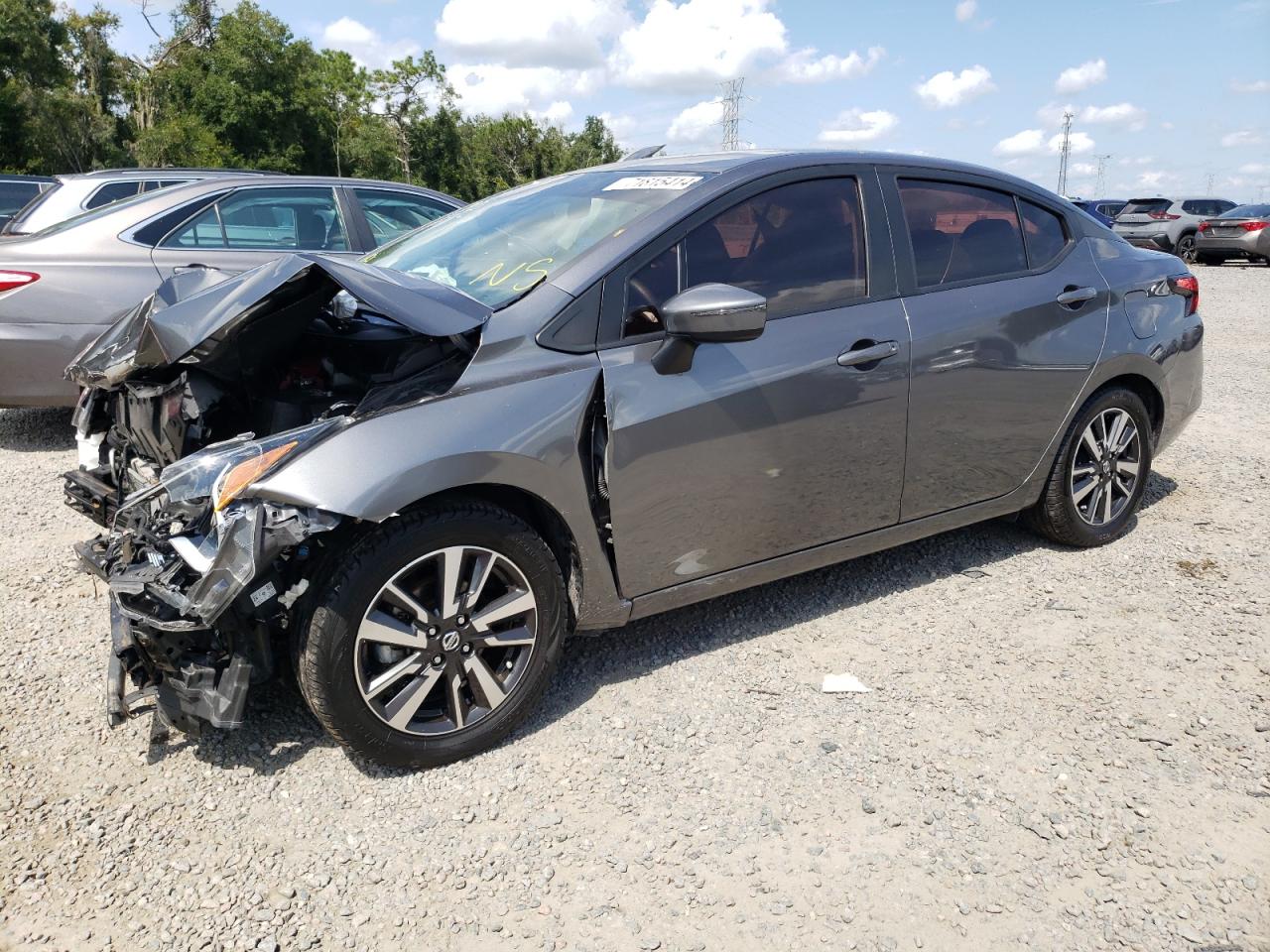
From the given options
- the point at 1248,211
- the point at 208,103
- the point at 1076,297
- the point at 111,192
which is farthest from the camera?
the point at 208,103

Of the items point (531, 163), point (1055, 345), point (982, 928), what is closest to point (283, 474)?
point (982, 928)

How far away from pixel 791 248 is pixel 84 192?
615 cm

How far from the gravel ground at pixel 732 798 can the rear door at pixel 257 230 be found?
268cm

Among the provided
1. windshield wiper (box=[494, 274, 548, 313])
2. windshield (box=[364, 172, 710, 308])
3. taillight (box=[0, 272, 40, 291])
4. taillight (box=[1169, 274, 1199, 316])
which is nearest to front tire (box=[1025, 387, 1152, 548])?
taillight (box=[1169, 274, 1199, 316])

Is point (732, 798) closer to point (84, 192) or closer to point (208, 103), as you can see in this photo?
point (84, 192)

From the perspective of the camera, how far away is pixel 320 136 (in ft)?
156

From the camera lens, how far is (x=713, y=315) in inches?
113

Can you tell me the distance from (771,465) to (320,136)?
50.2m

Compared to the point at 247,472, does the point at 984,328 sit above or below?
above

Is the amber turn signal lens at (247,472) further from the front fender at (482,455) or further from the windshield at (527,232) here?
the windshield at (527,232)

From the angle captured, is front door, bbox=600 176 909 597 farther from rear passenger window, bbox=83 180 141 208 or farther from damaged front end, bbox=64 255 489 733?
rear passenger window, bbox=83 180 141 208

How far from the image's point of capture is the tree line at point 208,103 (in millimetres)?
34531

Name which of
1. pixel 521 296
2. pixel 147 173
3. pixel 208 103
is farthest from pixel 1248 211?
pixel 208 103

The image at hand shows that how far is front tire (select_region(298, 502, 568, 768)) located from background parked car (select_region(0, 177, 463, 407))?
3.19m
